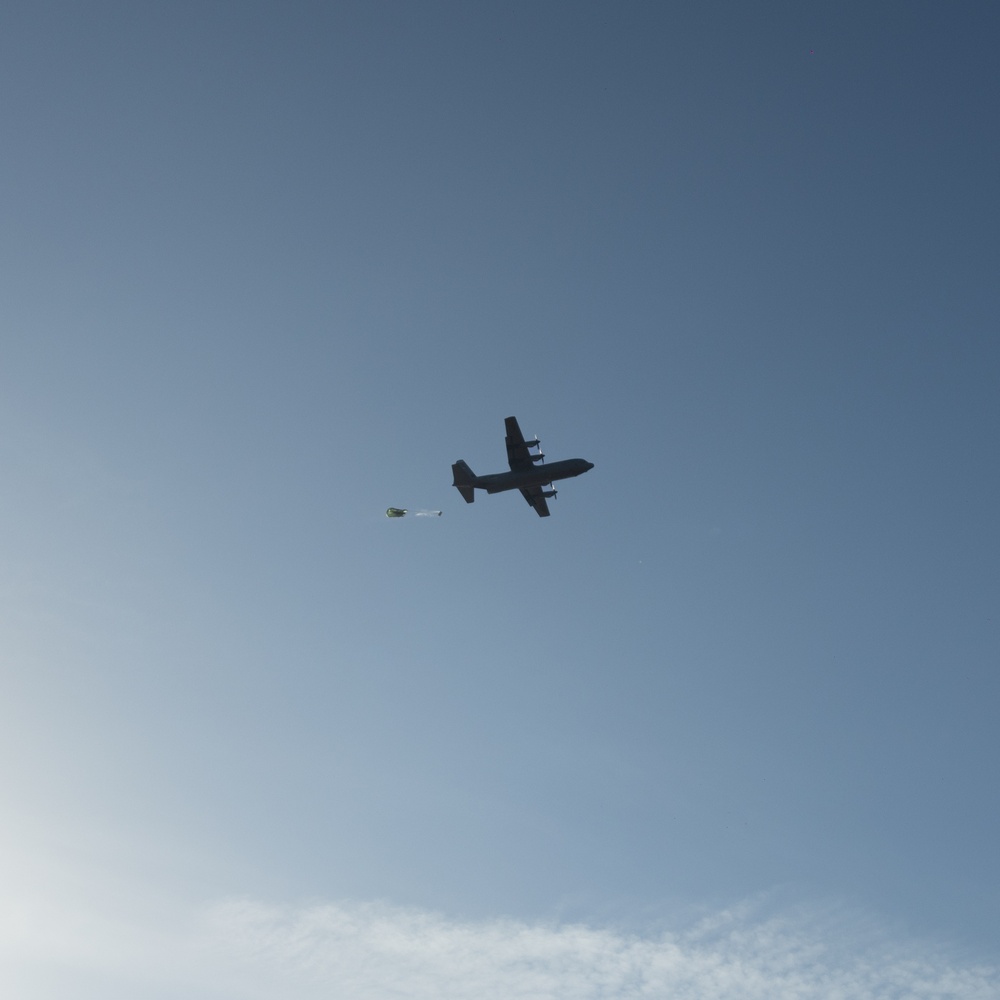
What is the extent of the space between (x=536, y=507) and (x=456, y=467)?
10.9 metres

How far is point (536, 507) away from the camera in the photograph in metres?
88.9

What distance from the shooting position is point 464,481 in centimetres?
9019

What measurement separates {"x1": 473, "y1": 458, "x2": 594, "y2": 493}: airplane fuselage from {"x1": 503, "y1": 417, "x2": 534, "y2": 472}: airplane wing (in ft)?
2.21

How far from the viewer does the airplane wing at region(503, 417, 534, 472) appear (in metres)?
84.3

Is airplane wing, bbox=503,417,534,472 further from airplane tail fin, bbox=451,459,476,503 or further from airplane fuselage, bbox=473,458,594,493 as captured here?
airplane tail fin, bbox=451,459,476,503

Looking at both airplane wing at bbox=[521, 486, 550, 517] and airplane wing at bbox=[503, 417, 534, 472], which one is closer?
airplane wing at bbox=[503, 417, 534, 472]

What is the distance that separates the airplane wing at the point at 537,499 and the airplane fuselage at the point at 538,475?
3.27 feet

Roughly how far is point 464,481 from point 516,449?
28.7ft

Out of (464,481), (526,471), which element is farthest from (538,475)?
(464,481)

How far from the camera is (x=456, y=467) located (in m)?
91.3

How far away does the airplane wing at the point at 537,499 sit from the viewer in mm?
87312

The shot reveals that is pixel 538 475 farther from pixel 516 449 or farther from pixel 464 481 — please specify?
pixel 464 481

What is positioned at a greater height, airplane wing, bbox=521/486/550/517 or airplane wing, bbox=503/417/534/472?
airplane wing, bbox=503/417/534/472

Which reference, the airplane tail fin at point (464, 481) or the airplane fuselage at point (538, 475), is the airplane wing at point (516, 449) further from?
the airplane tail fin at point (464, 481)
